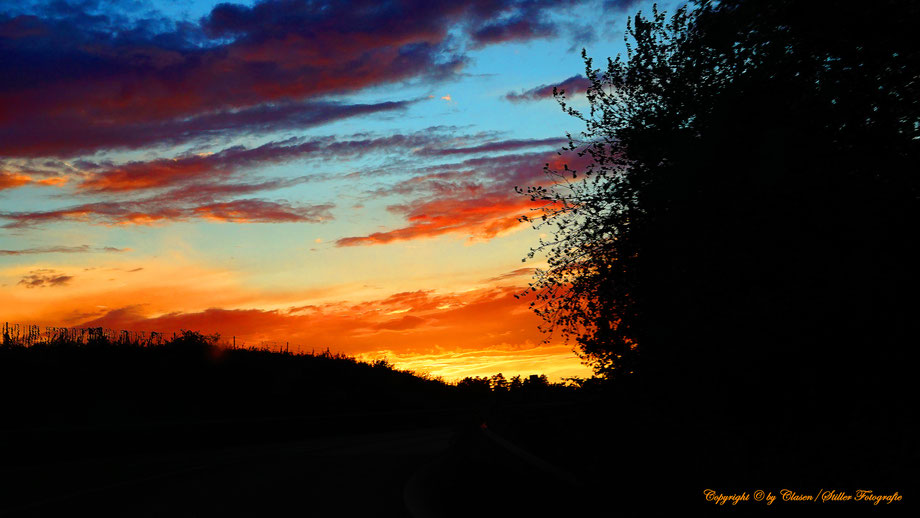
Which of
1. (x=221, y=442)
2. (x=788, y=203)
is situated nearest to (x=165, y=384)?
(x=221, y=442)

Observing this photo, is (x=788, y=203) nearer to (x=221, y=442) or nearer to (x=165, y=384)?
(x=221, y=442)

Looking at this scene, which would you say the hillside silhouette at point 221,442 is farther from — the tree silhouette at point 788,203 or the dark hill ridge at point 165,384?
the tree silhouette at point 788,203

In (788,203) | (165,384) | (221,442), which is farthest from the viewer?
(165,384)

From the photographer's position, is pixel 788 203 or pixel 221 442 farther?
pixel 221 442

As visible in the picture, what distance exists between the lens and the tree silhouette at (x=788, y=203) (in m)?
12.8

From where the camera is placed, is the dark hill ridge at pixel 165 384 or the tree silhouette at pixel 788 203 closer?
the tree silhouette at pixel 788 203

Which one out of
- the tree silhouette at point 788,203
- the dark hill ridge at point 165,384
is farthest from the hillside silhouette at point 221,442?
the tree silhouette at point 788,203

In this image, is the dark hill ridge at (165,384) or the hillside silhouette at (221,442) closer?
the hillside silhouette at (221,442)

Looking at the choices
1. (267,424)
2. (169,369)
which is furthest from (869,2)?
(169,369)

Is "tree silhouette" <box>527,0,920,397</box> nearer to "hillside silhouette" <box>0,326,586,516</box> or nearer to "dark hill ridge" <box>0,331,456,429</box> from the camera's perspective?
"hillside silhouette" <box>0,326,586,516</box>

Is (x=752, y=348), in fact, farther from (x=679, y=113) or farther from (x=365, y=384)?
(x=365, y=384)

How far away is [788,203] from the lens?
42.6 ft

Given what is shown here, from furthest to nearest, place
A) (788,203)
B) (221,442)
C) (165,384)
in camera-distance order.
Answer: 1. (165,384)
2. (221,442)
3. (788,203)

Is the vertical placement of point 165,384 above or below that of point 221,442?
above
